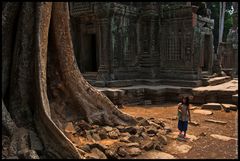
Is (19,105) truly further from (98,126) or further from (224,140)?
(224,140)

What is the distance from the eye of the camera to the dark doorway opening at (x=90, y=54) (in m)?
12.4

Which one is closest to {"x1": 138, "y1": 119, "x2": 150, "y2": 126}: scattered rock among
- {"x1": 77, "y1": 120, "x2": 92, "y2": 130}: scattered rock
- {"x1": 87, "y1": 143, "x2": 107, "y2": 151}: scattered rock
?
{"x1": 77, "y1": 120, "x2": 92, "y2": 130}: scattered rock

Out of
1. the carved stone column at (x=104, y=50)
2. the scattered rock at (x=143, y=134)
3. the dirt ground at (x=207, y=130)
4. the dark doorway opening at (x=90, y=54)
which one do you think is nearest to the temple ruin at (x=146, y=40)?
the carved stone column at (x=104, y=50)

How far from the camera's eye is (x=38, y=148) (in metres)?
3.60

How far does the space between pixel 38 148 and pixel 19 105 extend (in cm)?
82

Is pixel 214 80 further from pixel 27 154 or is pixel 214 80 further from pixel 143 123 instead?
pixel 27 154

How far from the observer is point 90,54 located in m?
12.7

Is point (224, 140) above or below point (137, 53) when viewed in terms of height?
below

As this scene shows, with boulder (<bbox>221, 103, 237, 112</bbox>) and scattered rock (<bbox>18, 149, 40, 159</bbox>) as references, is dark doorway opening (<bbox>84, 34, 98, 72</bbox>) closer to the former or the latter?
boulder (<bbox>221, 103, 237, 112</bbox>)

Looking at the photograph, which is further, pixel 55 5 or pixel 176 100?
pixel 176 100

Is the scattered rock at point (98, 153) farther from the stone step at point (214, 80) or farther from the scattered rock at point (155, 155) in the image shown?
the stone step at point (214, 80)

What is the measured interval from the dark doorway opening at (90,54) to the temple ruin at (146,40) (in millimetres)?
662

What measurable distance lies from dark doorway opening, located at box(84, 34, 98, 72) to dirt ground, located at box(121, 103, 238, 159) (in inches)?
170

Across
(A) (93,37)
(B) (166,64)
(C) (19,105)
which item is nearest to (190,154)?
(C) (19,105)
